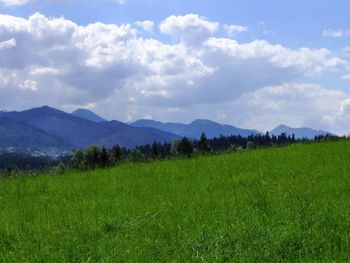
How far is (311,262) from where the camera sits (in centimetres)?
802

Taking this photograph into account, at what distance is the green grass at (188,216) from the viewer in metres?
9.05

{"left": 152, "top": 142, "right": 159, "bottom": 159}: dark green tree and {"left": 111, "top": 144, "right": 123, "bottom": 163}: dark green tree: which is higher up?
{"left": 152, "top": 142, "right": 159, "bottom": 159}: dark green tree

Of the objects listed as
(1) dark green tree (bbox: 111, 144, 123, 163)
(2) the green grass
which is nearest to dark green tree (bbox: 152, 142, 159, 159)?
(1) dark green tree (bbox: 111, 144, 123, 163)

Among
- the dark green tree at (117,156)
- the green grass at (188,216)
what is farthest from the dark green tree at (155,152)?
the green grass at (188,216)

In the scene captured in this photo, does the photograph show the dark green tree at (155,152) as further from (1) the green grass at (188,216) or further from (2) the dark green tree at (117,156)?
(1) the green grass at (188,216)

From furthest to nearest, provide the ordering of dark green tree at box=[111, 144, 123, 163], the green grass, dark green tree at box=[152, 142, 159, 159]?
1. dark green tree at box=[152, 142, 159, 159]
2. dark green tree at box=[111, 144, 123, 163]
3. the green grass

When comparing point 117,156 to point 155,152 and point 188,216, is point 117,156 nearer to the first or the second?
point 188,216

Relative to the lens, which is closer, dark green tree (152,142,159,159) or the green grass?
the green grass

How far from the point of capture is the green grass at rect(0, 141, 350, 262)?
9.05 meters

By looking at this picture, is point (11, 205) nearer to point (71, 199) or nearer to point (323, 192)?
point (71, 199)

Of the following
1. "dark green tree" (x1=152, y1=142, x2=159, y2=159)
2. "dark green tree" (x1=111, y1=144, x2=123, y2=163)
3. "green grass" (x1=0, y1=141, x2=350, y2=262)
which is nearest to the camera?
"green grass" (x1=0, y1=141, x2=350, y2=262)

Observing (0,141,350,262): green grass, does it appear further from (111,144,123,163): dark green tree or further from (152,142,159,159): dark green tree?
(152,142,159,159): dark green tree

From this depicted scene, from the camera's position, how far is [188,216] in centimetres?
1141

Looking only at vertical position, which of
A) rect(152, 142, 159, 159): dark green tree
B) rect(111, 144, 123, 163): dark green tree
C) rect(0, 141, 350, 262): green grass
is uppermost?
rect(152, 142, 159, 159): dark green tree
